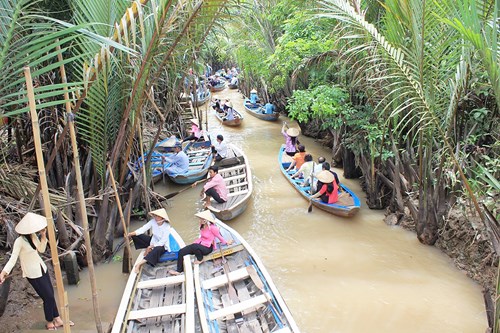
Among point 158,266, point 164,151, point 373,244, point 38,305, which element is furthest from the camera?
point 164,151

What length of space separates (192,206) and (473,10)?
22.5 ft

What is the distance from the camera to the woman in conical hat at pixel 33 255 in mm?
3844

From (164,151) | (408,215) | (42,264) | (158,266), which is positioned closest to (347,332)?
(158,266)

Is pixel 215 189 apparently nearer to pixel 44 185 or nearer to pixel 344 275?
pixel 344 275

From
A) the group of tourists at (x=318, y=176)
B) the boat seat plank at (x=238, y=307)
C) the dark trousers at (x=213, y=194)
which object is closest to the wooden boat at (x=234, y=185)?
the dark trousers at (x=213, y=194)

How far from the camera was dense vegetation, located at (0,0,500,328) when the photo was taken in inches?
142

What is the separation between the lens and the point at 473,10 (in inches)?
113

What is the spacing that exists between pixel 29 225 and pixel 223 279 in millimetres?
2331

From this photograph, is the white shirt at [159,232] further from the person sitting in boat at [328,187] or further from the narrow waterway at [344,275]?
the person sitting in boat at [328,187]

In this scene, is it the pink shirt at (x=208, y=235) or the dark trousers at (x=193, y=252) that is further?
the pink shirt at (x=208, y=235)

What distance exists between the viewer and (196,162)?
412 inches

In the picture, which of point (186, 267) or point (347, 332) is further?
point (186, 267)

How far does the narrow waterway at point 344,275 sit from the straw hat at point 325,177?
0.76m

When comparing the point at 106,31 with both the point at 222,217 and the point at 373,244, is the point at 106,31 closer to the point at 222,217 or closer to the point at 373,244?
the point at 222,217
